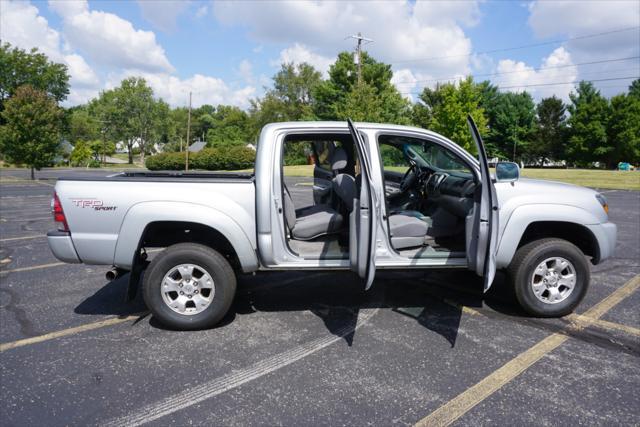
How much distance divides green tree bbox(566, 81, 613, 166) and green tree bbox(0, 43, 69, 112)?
209ft

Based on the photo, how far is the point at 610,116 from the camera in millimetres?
51438

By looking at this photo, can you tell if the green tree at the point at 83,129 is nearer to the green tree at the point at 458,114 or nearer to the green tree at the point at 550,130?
the green tree at the point at 458,114

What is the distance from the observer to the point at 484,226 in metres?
3.68

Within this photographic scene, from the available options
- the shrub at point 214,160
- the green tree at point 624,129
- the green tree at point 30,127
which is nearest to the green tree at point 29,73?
the shrub at point 214,160

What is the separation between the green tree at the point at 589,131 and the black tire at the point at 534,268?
183 ft

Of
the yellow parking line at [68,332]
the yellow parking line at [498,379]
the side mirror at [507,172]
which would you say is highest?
the side mirror at [507,172]

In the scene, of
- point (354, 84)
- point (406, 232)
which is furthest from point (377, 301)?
point (354, 84)

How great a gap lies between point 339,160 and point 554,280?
240 cm

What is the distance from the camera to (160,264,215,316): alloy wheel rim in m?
3.91

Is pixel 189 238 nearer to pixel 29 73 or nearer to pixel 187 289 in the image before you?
pixel 187 289

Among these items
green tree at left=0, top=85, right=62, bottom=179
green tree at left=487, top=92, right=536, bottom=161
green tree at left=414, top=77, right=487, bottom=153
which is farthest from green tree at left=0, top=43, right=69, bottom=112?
green tree at left=487, top=92, right=536, bottom=161

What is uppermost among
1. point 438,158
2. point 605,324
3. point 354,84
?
point 354,84

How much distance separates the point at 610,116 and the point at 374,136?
194 ft

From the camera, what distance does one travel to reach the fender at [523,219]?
13.4ft
